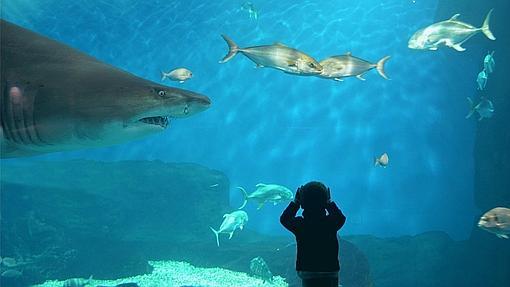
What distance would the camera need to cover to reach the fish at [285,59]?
14.9 feet

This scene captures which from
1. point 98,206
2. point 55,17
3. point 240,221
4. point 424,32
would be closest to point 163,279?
point 240,221

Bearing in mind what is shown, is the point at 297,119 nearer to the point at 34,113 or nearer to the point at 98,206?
the point at 98,206

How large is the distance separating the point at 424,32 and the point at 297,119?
1156 cm

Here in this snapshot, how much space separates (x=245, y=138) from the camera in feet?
62.5

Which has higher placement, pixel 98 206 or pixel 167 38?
pixel 167 38

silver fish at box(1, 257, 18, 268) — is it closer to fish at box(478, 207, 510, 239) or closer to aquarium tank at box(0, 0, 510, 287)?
aquarium tank at box(0, 0, 510, 287)

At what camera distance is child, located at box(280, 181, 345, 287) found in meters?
1.79

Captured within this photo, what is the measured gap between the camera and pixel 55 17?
15008mm

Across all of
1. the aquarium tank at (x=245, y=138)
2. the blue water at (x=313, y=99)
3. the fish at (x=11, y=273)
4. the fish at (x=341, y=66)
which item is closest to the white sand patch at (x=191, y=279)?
the aquarium tank at (x=245, y=138)

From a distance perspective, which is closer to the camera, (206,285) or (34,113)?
(34,113)

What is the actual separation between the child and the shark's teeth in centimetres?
85

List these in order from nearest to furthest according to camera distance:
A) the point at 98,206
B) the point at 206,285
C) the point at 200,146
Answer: the point at 206,285 → the point at 98,206 → the point at 200,146

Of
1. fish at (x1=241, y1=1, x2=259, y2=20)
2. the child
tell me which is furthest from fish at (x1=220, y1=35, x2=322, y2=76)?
fish at (x1=241, y1=1, x2=259, y2=20)

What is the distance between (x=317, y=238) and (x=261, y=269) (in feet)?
23.6
